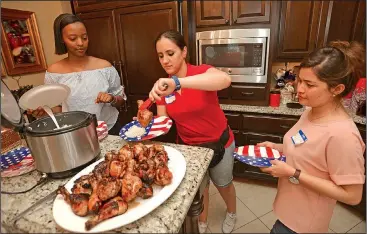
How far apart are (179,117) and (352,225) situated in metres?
1.65

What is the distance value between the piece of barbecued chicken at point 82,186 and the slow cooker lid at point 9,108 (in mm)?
261

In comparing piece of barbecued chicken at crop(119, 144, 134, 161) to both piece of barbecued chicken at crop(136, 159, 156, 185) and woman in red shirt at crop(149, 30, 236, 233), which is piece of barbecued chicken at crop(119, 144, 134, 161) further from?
woman in red shirt at crop(149, 30, 236, 233)

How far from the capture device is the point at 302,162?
845 millimetres

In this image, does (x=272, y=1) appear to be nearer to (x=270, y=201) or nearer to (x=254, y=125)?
(x=254, y=125)

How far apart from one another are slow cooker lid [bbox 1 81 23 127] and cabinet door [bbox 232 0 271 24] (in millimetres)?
A: 1618

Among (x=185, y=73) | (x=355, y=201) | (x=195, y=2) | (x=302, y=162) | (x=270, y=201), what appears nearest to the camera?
(x=355, y=201)

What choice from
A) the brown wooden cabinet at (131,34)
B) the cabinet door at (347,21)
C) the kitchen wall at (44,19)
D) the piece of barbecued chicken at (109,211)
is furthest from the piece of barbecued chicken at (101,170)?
the kitchen wall at (44,19)

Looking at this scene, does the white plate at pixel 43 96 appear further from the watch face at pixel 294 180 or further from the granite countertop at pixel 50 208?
the watch face at pixel 294 180

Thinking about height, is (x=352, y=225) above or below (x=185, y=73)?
below

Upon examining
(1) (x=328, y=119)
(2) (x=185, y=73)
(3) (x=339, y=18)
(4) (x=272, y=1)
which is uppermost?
(4) (x=272, y=1)

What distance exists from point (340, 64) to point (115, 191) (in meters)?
0.86

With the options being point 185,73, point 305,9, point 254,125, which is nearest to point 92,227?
point 185,73

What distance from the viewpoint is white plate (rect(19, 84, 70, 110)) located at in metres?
0.70

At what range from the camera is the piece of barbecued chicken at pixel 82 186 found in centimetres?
62
